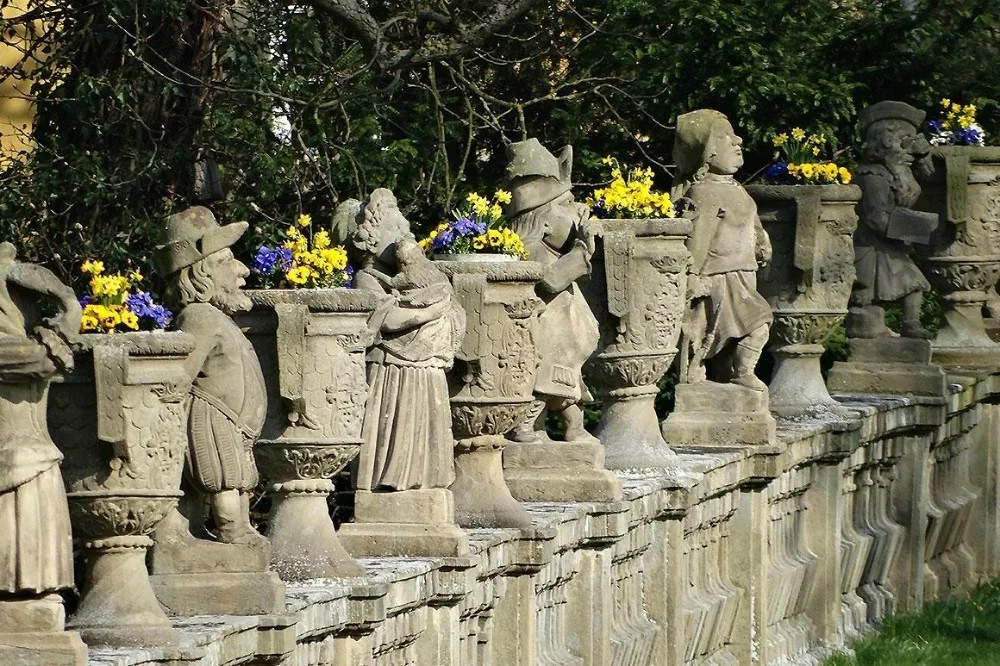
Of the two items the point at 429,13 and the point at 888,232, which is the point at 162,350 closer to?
the point at 429,13

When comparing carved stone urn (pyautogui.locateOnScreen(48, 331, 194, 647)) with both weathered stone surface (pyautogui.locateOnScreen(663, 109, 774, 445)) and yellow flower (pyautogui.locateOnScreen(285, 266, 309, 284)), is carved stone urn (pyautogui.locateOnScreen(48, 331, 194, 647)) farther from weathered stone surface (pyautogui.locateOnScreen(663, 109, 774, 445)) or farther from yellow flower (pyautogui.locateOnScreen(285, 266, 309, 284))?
weathered stone surface (pyautogui.locateOnScreen(663, 109, 774, 445))

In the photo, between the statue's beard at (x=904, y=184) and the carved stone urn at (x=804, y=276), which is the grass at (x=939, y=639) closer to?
the carved stone urn at (x=804, y=276)

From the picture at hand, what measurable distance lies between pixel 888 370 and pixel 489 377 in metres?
6.85

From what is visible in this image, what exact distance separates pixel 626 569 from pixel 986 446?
7.14 metres

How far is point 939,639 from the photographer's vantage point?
→ 14.6 metres

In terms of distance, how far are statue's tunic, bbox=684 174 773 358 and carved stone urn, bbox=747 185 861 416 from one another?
3.44ft

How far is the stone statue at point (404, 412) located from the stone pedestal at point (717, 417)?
3.88 m

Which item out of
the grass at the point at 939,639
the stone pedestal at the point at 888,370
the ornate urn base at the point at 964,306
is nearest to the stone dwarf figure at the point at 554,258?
the grass at the point at 939,639

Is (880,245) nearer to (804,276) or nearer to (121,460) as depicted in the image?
(804,276)

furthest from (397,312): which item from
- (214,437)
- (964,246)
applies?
(964,246)

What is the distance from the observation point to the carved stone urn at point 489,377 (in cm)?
896

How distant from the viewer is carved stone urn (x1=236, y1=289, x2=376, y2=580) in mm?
7746

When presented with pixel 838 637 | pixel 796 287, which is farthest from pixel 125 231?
pixel 838 637

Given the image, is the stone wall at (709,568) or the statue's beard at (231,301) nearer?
the statue's beard at (231,301)
